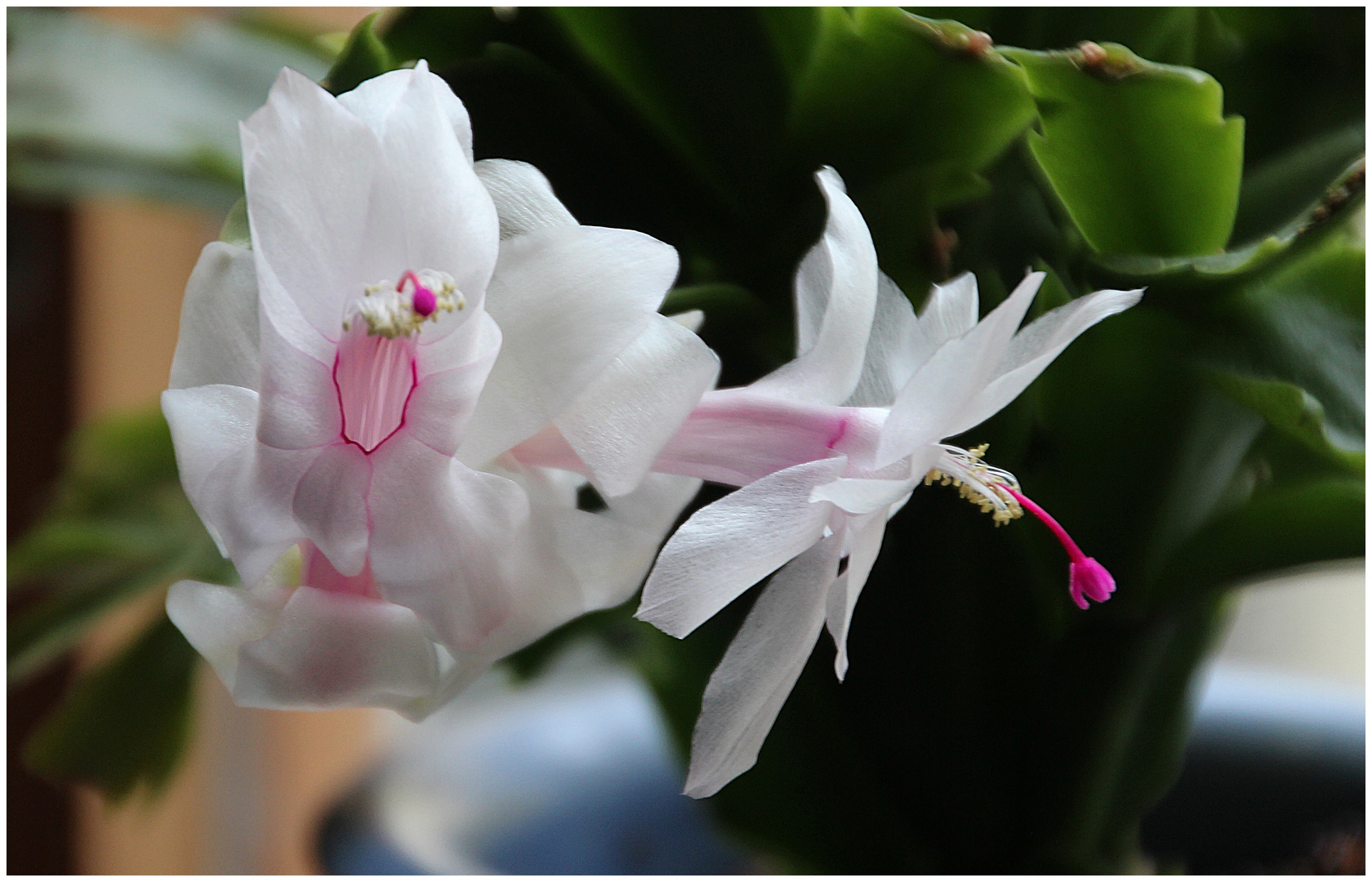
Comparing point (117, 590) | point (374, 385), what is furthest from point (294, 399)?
point (117, 590)

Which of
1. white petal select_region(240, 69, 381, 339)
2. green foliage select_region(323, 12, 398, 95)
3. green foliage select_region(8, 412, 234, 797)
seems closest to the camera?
white petal select_region(240, 69, 381, 339)

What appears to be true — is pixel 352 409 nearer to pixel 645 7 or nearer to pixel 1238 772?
pixel 645 7

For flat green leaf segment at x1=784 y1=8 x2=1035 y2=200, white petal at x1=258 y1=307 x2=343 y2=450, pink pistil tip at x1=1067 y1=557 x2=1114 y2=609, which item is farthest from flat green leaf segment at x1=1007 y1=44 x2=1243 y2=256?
white petal at x1=258 y1=307 x2=343 y2=450

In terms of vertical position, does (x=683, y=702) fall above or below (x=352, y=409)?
below

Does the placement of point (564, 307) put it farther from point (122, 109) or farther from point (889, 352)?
point (122, 109)

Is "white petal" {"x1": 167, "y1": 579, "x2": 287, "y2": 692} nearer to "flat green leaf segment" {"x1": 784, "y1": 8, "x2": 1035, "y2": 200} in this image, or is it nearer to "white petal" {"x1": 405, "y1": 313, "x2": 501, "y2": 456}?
"white petal" {"x1": 405, "y1": 313, "x2": 501, "y2": 456}

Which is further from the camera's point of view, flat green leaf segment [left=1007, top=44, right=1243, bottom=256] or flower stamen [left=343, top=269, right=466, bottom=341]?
flat green leaf segment [left=1007, top=44, right=1243, bottom=256]

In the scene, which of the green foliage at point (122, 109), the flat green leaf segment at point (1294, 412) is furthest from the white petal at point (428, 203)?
the green foliage at point (122, 109)

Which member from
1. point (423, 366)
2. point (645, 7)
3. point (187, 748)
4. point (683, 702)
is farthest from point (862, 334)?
point (187, 748)
